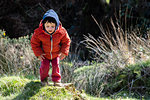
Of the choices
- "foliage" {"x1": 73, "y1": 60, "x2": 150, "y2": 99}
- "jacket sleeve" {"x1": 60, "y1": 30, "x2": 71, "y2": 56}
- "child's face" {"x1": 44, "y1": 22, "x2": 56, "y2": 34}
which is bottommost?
"foliage" {"x1": 73, "y1": 60, "x2": 150, "y2": 99}

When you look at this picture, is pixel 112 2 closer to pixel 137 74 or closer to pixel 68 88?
pixel 137 74

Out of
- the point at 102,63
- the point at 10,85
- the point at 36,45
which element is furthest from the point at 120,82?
the point at 10,85

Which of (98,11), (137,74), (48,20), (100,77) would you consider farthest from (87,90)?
(98,11)

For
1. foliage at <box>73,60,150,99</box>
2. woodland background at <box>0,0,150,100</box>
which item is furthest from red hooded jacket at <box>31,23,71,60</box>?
foliage at <box>73,60,150,99</box>

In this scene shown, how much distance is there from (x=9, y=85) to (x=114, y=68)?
248 centimetres

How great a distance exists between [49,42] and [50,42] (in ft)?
0.05

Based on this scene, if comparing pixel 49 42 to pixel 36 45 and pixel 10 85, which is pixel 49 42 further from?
pixel 10 85

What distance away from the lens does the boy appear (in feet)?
9.37

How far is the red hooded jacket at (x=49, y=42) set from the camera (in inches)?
117

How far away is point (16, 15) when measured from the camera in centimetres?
1108

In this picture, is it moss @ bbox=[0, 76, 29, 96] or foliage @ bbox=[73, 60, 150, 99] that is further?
foliage @ bbox=[73, 60, 150, 99]

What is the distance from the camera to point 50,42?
3.00 m

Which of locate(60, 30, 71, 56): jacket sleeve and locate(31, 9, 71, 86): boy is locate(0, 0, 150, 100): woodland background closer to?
locate(31, 9, 71, 86): boy

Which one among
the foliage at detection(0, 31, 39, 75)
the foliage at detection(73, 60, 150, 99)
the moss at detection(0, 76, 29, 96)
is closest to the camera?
the moss at detection(0, 76, 29, 96)
